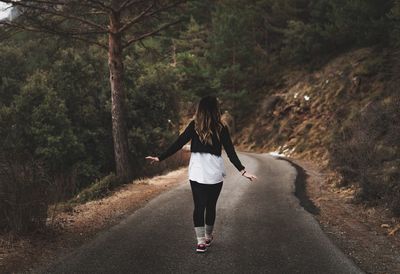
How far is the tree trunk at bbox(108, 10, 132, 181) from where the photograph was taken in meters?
12.4

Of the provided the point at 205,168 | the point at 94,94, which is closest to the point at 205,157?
the point at 205,168

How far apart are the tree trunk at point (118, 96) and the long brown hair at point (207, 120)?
7.43 m

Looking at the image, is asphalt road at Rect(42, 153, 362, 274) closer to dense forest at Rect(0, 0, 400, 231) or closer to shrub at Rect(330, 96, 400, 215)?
dense forest at Rect(0, 0, 400, 231)

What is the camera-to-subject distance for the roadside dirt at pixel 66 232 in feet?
17.1

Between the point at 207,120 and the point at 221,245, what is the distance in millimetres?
1934

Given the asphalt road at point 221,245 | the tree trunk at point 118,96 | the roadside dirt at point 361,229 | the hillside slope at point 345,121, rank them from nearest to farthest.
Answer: the asphalt road at point 221,245
the roadside dirt at point 361,229
the hillside slope at point 345,121
the tree trunk at point 118,96

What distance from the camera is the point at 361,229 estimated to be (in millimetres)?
7473

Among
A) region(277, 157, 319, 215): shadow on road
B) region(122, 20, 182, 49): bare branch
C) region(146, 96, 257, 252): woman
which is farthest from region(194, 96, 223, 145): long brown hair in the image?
region(122, 20, 182, 49): bare branch

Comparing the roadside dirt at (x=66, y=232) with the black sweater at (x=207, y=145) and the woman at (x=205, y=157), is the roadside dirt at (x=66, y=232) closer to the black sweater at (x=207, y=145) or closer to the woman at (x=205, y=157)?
the woman at (x=205, y=157)

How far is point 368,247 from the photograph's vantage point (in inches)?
246

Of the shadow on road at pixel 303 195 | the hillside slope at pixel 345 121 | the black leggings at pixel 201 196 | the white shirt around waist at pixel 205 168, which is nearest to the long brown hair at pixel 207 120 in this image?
the white shirt around waist at pixel 205 168

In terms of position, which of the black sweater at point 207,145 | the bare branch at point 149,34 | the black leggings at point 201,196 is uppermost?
the bare branch at point 149,34

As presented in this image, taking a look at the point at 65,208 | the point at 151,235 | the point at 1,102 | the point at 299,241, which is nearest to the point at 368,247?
the point at 299,241

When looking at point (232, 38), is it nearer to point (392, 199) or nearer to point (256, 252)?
point (392, 199)
